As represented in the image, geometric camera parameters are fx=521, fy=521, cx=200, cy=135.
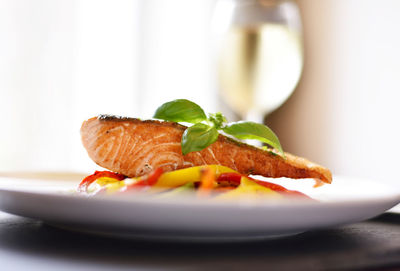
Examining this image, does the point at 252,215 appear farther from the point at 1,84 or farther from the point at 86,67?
the point at 86,67

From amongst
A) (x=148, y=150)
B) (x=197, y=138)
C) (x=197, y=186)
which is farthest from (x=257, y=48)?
(x=197, y=186)

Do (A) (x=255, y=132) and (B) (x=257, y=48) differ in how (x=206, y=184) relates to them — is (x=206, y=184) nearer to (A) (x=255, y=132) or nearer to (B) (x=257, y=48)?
(A) (x=255, y=132)

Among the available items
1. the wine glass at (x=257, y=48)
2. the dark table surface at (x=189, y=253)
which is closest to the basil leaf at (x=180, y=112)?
the dark table surface at (x=189, y=253)

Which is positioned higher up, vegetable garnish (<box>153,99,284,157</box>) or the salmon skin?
vegetable garnish (<box>153,99,284,157</box>)

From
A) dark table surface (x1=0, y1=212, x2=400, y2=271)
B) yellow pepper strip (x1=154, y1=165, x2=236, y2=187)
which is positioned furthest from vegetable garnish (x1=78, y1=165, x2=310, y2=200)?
dark table surface (x1=0, y1=212, x2=400, y2=271)

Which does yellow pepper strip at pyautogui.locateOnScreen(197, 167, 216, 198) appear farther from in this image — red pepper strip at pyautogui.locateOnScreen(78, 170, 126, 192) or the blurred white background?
the blurred white background

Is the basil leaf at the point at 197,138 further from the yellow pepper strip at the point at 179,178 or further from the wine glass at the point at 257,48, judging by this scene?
the wine glass at the point at 257,48

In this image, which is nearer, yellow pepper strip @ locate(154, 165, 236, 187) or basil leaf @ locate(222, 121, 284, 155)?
yellow pepper strip @ locate(154, 165, 236, 187)
